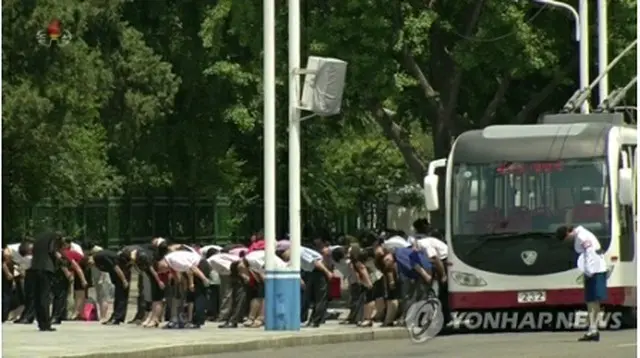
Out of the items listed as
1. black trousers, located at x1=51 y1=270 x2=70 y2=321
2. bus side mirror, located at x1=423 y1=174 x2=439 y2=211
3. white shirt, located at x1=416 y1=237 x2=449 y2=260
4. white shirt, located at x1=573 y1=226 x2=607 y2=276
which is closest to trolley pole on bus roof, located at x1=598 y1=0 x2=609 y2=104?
white shirt, located at x1=416 y1=237 x2=449 y2=260

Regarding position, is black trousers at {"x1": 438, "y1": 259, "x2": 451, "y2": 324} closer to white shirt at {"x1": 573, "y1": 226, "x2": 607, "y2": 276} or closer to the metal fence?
white shirt at {"x1": 573, "y1": 226, "x2": 607, "y2": 276}

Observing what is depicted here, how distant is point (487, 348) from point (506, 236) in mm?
4180

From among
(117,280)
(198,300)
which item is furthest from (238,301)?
(117,280)

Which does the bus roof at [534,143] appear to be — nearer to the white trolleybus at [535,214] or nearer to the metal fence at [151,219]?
the white trolleybus at [535,214]

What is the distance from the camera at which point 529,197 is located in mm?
28297

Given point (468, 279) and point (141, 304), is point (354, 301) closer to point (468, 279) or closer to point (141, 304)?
point (468, 279)

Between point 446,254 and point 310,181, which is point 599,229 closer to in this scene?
point 446,254

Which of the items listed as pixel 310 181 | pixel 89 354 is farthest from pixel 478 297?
pixel 310 181

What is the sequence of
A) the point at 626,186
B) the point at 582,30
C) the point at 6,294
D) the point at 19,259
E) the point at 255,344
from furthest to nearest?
the point at 582,30, the point at 19,259, the point at 6,294, the point at 626,186, the point at 255,344

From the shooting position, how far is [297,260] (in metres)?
28.8

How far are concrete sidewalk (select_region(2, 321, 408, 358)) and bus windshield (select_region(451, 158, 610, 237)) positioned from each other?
2303mm

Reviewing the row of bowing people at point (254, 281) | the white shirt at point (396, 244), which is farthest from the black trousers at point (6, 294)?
the white shirt at point (396, 244)

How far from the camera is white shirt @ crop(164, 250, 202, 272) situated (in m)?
30.6

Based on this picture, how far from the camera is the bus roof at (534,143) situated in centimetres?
2858
